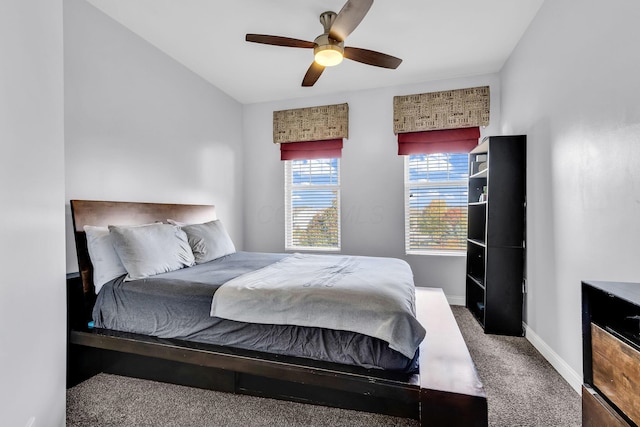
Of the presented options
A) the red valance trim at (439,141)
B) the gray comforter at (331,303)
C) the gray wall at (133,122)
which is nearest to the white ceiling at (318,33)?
the gray wall at (133,122)

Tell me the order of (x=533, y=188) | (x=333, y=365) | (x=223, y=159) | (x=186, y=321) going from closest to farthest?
1. (x=333, y=365)
2. (x=186, y=321)
3. (x=533, y=188)
4. (x=223, y=159)

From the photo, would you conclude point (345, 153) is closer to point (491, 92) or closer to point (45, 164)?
point (491, 92)

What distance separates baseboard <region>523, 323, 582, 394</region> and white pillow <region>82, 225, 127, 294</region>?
122 inches

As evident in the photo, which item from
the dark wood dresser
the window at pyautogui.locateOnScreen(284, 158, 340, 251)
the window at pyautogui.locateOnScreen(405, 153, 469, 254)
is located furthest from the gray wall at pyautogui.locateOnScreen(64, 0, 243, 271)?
the dark wood dresser

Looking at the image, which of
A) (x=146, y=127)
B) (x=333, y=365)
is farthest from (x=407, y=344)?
(x=146, y=127)

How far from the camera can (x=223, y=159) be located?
409 cm

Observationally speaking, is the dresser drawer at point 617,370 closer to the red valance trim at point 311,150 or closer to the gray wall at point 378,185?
the gray wall at point 378,185

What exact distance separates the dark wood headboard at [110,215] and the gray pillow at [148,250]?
20 cm

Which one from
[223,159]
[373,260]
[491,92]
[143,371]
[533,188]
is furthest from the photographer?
[223,159]

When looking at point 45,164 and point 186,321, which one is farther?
point 186,321

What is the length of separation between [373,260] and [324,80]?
2.27 meters

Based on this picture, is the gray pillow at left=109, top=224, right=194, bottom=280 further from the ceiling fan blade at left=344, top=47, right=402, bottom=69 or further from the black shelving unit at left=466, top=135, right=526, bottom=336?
the black shelving unit at left=466, top=135, right=526, bottom=336

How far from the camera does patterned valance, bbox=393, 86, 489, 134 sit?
11.8 feet

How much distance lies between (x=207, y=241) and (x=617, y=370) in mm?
2822
